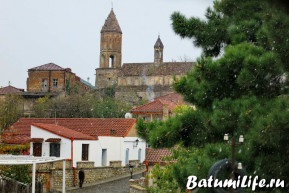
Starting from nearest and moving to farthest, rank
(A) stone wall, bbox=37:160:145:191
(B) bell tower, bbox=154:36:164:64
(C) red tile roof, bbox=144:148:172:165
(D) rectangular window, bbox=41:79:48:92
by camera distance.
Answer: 1. (C) red tile roof, bbox=144:148:172:165
2. (A) stone wall, bbox=37:160:145:191
3. (D) rectangular window, bbox=41:79:48:92
4. (B) bell tower, bbox=154:36:164:64

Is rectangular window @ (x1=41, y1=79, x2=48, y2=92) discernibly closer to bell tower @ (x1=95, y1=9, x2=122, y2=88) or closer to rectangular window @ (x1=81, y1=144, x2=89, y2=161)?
bell tower @ (x1=95, y1=9, x2=122, y2=88)

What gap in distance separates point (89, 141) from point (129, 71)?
2442 inches

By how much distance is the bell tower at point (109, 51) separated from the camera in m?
102

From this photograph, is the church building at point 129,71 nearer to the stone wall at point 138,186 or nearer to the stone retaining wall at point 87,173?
the stone retaining wall at point 87,173

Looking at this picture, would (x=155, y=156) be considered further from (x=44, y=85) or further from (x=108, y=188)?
(x=44, y=85)

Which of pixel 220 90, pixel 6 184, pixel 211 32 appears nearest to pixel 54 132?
pixel 6 184

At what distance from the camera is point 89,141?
34.1 meters

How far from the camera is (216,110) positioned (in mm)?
11477

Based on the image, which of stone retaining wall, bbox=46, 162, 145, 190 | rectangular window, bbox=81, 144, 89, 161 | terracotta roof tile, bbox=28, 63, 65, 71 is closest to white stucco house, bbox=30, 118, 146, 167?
rectangular window, bbox=81, 144, 89, 161

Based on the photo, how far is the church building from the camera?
89.9 metres

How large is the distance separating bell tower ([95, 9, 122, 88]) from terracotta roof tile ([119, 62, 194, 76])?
469 cm

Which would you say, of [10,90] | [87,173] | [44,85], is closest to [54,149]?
[87,173]

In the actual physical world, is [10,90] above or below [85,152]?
above

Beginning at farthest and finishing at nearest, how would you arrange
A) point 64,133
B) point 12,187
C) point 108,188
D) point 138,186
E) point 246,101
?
point 64,133 < point 108,188 < point 138,186 < point 12,187 < point 246,101
